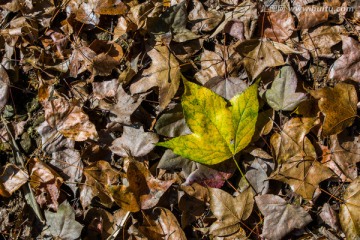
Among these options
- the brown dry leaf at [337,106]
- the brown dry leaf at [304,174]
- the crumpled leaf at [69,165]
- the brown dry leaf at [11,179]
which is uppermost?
the brown dry leaf at [337,106]

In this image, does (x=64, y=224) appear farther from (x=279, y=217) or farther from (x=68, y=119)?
(x=279, y=217)

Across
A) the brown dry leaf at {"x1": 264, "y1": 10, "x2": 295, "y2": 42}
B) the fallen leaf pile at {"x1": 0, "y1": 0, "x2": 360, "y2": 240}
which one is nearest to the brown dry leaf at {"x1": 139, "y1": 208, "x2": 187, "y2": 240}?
the fallen leaf pile at {"x1": 0, "y1": 0, "x2": 360, "y2": 240}

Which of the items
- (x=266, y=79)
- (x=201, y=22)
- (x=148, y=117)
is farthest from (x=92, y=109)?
(x=266, y=79)

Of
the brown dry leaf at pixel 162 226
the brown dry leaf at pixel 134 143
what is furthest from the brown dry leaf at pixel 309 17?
the brown dry leaf at pixel 162 226

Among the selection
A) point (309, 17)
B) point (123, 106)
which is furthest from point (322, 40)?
point (123, 106)

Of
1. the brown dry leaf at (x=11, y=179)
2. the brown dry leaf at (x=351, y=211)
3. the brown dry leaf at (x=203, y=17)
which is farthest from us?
the brown dry leaf at (x=11, y=179)

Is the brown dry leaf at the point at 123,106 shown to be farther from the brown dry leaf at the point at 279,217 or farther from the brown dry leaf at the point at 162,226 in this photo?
the brown dry leaf at the point at 279,217

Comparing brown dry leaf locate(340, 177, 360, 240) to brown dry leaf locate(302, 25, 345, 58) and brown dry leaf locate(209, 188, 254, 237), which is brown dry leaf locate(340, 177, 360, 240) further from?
brown dry leaf locate(302, 25, 345, 58)
